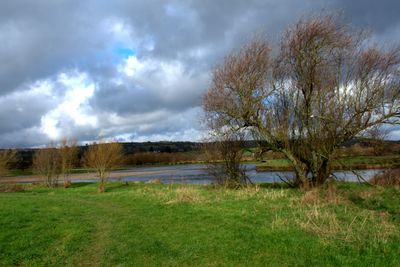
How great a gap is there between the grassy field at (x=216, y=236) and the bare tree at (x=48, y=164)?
105ft

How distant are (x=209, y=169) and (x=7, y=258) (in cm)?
1887

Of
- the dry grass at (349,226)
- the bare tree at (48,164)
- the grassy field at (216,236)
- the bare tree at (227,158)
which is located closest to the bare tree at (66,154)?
the bare tree at (48,164)

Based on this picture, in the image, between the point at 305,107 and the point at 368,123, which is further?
the point at 305,107

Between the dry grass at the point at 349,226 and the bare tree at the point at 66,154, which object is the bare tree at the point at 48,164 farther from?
the dry grass at the point at 349,226

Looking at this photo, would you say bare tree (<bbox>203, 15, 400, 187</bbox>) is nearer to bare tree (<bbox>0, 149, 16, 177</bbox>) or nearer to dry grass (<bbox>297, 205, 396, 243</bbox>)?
dry grass (<bbox>297, 205, 396, 243</bbox>)

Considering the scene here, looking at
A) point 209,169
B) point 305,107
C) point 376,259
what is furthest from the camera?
point 209,169

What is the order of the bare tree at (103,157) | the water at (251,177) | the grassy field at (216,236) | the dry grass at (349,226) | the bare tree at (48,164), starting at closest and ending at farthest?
the grassy field at (216,236) < the dry grass at (349,226) < the water at (251,177) < the bare tree at (103,157) < the bare tree at (48,164)

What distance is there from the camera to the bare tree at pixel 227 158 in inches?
967

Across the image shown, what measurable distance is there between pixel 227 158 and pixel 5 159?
30.0 metres

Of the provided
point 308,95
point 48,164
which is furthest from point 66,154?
point 308,95

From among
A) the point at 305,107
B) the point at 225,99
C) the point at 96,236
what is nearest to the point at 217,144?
the point at 225,99

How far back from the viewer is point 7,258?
8266 millimetres

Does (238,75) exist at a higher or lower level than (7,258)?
higher

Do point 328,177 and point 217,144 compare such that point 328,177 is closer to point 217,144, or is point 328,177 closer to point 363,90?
point 363,90
